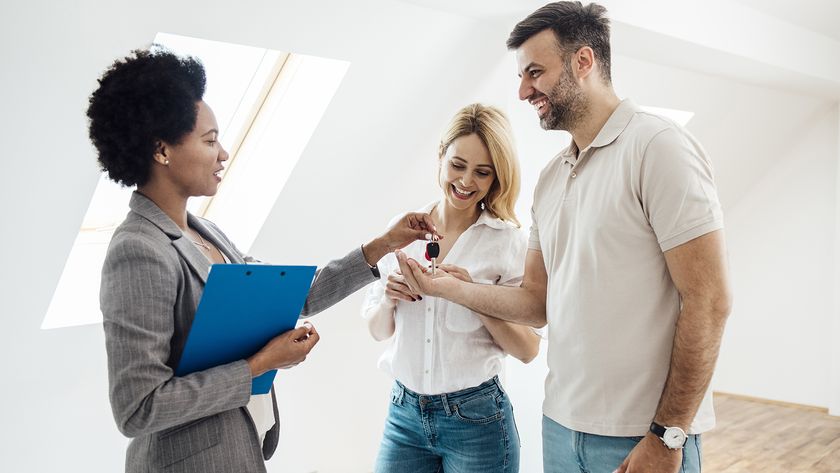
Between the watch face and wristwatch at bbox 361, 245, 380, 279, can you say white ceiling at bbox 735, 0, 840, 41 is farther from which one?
the watch face

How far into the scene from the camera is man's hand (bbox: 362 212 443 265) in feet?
6.41

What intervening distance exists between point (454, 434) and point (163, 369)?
0.85 metres

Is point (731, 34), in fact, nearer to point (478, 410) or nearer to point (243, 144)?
point (243, 144)

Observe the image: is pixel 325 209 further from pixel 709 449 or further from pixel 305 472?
pixel 709 449

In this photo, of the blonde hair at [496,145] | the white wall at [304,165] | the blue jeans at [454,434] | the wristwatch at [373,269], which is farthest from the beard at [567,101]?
the white wall at [304,165]

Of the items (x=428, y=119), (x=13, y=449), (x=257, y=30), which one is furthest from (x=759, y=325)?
(x=13, y=449)

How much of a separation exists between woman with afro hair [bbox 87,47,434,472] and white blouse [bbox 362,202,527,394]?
492mm

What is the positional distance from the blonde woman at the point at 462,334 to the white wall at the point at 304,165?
3.46 feet

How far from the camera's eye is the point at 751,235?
6371 mm

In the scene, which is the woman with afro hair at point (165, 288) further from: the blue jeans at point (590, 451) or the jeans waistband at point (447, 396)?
the blue jeans at point (590, 451)

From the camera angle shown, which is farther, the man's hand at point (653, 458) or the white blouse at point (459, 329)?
the white blouse at point (459, 329)

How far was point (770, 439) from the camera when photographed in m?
5.08

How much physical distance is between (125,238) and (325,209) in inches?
84.1

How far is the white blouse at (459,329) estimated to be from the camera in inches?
75.0
